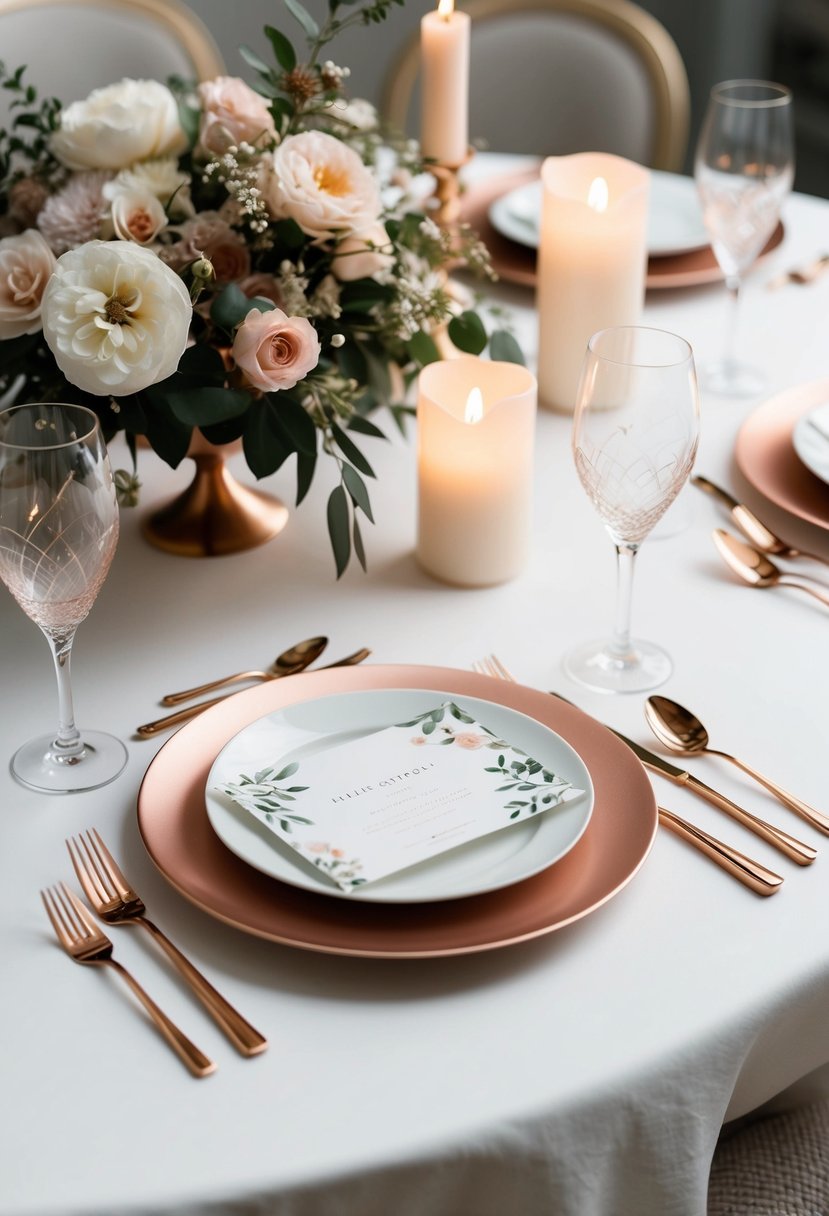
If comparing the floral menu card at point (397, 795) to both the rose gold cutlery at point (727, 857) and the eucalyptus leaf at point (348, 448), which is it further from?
the eucalyptus leaf at point (348, 448)

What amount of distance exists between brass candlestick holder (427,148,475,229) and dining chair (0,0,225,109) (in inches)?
33.2

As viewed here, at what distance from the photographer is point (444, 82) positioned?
1.32 metres

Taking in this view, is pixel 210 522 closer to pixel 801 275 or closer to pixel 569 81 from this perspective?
pixel 801 275

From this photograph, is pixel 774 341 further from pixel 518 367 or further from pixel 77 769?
pixel 77 769

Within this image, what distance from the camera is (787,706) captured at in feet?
3.05

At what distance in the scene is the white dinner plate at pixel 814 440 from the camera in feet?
3.80

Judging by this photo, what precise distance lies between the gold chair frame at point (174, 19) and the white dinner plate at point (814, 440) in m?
1.25

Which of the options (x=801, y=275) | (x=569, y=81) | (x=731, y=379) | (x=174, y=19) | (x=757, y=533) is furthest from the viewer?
(x=569, y=81)

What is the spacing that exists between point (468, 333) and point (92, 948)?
0.68 m

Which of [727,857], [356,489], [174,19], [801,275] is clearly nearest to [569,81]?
[174,19]

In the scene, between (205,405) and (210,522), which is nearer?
(205,405)

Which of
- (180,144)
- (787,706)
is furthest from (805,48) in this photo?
(787,706)

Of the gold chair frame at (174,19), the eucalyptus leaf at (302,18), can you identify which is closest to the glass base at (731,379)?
the eucalyptus leaf at (302,18)

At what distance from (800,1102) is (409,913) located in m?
0.40
